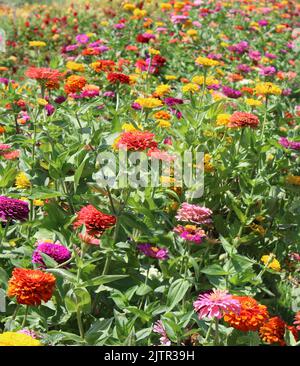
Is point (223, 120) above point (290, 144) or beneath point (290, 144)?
above

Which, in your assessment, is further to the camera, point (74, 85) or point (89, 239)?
point (74, 85)

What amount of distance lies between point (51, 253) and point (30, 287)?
32 cm

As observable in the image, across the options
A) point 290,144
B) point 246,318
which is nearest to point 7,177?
point 246,318

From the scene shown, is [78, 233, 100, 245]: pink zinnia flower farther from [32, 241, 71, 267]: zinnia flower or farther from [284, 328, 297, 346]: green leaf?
[284, 328, 297, 346]: green leaf

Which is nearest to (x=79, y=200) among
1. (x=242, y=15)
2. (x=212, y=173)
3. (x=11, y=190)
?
(x=11, y=190)

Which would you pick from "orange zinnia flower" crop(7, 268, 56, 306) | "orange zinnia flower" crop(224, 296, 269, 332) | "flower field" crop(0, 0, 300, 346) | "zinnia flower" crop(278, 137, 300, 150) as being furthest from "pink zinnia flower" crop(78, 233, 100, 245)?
"zinnia flower" crop(278, 137, 300, 150)

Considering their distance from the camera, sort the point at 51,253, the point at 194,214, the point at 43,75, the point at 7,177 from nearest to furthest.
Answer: the point at 51,253
the point at 194,214
the point at 7,177
the point at 43,75

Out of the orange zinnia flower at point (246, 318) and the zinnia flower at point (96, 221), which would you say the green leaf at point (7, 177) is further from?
the orange zinnia flower at point (246, 318)

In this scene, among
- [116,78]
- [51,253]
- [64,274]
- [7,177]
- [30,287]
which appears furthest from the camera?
[116,78]

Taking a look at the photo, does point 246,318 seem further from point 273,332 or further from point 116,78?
point 116,78

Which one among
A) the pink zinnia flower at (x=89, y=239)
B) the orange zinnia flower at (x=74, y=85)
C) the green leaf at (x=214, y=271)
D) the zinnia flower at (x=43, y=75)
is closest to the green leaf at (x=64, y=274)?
the pink zinnia flower at (x=89, y=239)

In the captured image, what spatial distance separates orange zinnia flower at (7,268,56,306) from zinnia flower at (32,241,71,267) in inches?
10.5

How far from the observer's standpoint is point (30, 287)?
5.10 ft
